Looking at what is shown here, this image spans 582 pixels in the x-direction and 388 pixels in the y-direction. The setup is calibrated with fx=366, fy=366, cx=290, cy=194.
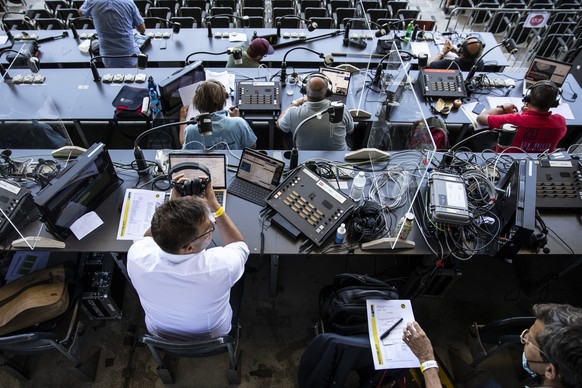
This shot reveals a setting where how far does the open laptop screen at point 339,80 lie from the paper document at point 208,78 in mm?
810

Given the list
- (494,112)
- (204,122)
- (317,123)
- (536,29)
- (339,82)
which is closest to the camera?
(204,122)

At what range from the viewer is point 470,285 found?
268 cm

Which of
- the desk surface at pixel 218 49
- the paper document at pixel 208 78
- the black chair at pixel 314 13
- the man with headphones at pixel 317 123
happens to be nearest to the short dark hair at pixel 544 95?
the desk surface at pixel 218 49

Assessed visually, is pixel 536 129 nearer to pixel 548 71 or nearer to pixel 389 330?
pixel 548 71

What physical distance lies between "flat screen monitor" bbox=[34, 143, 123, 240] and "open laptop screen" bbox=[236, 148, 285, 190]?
2.52 ft

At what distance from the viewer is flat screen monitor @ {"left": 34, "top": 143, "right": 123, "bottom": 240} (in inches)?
71.0

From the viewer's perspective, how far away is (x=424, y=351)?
1613 millimetres

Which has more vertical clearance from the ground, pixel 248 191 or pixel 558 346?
pixel 558 346

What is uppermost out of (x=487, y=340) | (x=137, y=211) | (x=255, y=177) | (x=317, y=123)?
(x=317, y=123)

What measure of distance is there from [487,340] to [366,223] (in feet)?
3.16

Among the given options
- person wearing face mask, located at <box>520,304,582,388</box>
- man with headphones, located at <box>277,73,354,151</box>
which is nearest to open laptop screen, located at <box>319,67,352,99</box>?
man with headphones, located at <box>277,73,354,151</box>

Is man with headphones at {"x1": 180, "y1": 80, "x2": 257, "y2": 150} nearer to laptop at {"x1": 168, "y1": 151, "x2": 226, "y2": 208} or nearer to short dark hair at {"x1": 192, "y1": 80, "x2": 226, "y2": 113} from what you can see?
short dark hair at {"x1": 192, "y1": 80, "x2": 226, "y2": 113}

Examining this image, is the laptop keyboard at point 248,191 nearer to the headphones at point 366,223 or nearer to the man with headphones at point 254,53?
the headphones at point 366,223

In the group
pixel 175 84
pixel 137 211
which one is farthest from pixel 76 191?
pixel 175 84
